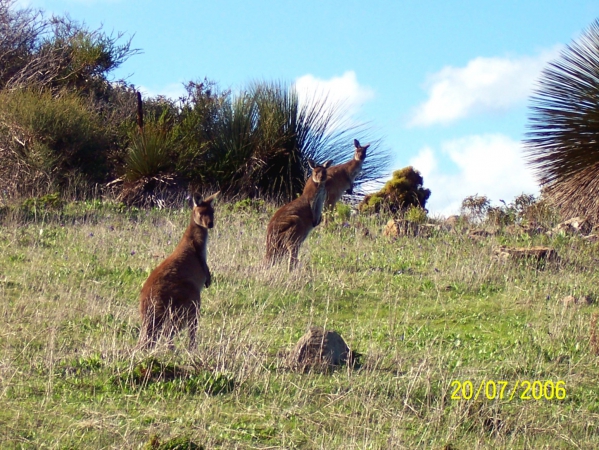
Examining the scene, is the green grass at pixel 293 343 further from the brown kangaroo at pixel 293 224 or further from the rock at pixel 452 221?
the rock at pixel 452 221

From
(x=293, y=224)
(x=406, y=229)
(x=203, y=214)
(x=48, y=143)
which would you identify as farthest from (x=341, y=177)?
(x=203, y=214)

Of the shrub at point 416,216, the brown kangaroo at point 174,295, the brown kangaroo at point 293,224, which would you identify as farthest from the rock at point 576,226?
the brown kangaroo at point 174,295

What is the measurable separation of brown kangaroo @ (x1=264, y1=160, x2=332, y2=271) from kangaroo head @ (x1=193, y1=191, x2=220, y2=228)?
123 centimetres

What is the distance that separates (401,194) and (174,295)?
27.3 ft

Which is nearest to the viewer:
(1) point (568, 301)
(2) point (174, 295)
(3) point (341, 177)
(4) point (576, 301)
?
(2) point (174, 295)

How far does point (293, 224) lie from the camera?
10078 millimetres

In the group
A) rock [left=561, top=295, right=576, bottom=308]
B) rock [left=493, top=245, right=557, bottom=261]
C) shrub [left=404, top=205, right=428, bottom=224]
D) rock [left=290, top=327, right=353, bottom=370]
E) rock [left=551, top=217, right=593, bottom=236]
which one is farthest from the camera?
shrub [left=404, top=205, right=428, bottom=224]

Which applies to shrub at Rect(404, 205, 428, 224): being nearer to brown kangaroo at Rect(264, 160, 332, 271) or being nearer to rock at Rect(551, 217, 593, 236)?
brown kangaroo at Rect(264, 160, 332, 271)

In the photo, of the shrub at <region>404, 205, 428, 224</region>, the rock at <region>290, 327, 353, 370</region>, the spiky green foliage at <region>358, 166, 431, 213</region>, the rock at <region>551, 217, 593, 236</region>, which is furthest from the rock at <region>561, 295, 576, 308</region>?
the spiky green foliage at <region>358, 166, 431, 213</region>

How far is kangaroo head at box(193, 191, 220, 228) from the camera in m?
7.72

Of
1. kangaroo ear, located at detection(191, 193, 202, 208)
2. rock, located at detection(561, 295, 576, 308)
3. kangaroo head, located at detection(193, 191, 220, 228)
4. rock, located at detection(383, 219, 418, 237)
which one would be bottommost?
rock, located at detection(561, 295, 576, 308)

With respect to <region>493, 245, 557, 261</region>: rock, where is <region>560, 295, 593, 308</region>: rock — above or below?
below

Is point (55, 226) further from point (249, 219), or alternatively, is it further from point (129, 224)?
point (249, 219)

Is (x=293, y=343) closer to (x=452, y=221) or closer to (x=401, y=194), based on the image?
(x=452, y=221)
